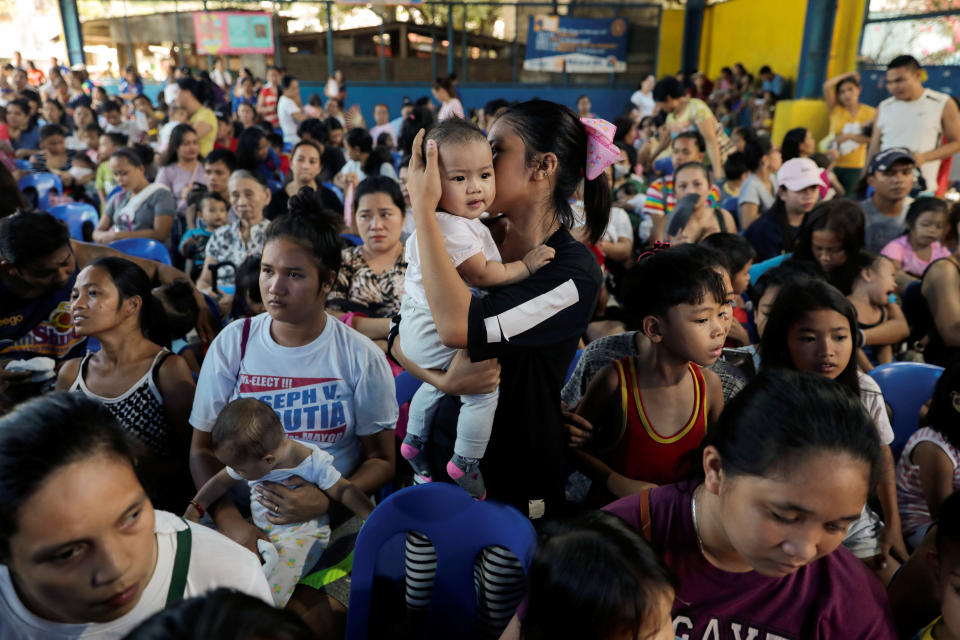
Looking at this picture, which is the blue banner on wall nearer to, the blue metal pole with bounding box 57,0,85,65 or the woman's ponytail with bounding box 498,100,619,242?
the blue metal pole with bounding box 57,0,85,65

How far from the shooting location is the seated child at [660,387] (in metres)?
1.71

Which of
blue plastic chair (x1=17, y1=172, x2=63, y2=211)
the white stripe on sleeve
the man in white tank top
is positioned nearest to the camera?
the white stripe on sleeve

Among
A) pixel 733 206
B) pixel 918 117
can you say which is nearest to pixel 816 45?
pixel 918 117

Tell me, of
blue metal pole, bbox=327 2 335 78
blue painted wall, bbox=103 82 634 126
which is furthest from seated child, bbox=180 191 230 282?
blue metal pole, bbox=327 2 335 78

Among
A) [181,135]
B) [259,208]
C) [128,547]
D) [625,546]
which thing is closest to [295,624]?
[128,547]

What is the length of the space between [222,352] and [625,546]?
1.42 meters

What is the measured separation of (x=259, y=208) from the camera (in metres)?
3.80

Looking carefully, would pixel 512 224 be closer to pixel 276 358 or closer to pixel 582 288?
pixel 582 288

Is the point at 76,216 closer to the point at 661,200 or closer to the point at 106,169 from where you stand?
the point at 106,169

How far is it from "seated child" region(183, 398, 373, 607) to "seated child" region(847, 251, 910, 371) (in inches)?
90.8

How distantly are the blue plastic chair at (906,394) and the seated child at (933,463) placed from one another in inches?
11.3

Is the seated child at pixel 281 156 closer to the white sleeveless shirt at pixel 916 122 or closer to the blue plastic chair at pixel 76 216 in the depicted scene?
the blue plastic chair at pixel 76 216

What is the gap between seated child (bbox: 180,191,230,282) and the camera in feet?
13.6

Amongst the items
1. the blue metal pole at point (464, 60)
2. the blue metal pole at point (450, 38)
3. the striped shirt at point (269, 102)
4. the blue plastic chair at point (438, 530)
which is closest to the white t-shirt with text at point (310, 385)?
the blue plastic chair at point (438, 530)
